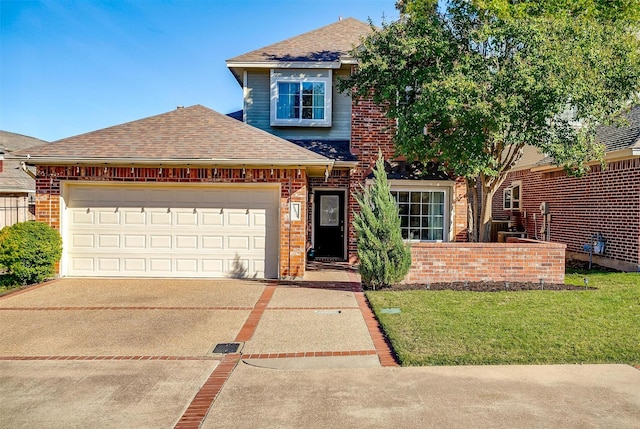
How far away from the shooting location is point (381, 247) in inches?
361

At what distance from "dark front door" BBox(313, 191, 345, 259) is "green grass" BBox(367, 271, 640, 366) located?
527 centimetres

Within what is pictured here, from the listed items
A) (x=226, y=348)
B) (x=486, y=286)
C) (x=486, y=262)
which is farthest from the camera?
(x=486, y=262)

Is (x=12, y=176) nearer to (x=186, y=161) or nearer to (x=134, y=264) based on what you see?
(x=134, y=264)

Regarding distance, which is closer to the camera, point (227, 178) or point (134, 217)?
point (227, 178)

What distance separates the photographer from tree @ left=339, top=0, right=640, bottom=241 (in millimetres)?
9148

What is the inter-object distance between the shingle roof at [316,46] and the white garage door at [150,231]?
5.47 meters

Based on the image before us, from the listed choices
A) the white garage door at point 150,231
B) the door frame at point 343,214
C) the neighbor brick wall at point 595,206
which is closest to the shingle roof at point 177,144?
the white garage door at point 150,231

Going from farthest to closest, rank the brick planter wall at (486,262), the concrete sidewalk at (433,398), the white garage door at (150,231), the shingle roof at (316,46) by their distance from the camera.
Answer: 1. the shingle roof at (316,46)
2. the white garage door at (150,231)
3. the brick planter wall at (486,262)
4. the concrete sidewalk at (433,398)

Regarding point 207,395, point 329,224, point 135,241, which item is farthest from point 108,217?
point 207,395

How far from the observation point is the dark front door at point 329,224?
45.9 feet

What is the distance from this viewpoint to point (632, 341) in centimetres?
583

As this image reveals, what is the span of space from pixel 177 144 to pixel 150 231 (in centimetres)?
221

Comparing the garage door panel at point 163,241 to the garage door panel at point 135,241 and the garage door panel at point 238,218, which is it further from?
the garage door panel at point 238,218

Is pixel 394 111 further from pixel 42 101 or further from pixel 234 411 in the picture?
pixel 42 101
